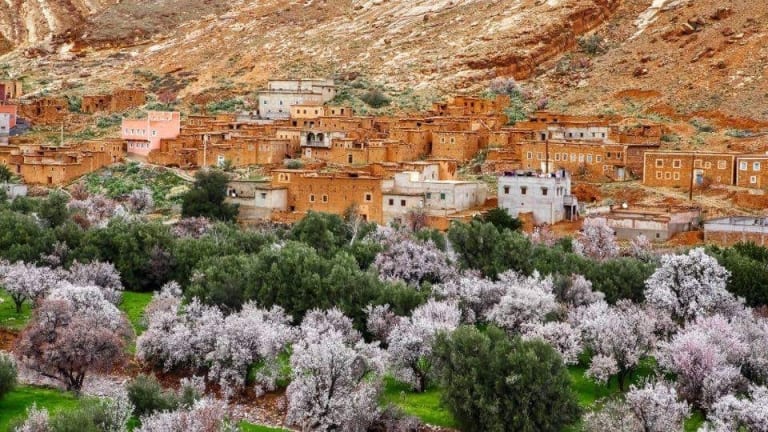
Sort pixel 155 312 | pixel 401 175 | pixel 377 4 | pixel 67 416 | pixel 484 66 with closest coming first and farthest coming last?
pixel 67 416
pixel 155 312
pixel 401 175
pixel 484 66
pixel 377 4

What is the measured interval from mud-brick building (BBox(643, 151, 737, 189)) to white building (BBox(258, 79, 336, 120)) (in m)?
21.8

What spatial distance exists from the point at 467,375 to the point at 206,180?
2671 centimetres

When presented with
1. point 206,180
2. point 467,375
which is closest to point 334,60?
point 206,180

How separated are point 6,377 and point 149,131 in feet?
112

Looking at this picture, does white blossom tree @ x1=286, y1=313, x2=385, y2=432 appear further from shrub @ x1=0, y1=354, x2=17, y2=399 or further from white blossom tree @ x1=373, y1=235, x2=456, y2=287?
white blossom tree @ x1=373, y1=235, x2=456, y2=287

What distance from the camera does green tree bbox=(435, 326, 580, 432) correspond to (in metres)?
24.2

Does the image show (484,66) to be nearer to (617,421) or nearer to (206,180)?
(206,180)

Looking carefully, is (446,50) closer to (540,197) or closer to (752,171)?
(540,197)

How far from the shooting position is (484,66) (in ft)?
237

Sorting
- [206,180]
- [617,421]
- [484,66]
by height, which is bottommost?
[617,421]

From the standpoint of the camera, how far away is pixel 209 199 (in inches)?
1953

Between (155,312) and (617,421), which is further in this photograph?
(155,312)

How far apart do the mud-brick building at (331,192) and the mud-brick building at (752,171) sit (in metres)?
13.7

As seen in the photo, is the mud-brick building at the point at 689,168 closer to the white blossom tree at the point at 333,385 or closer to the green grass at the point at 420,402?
the green grass at the point at 420,402
